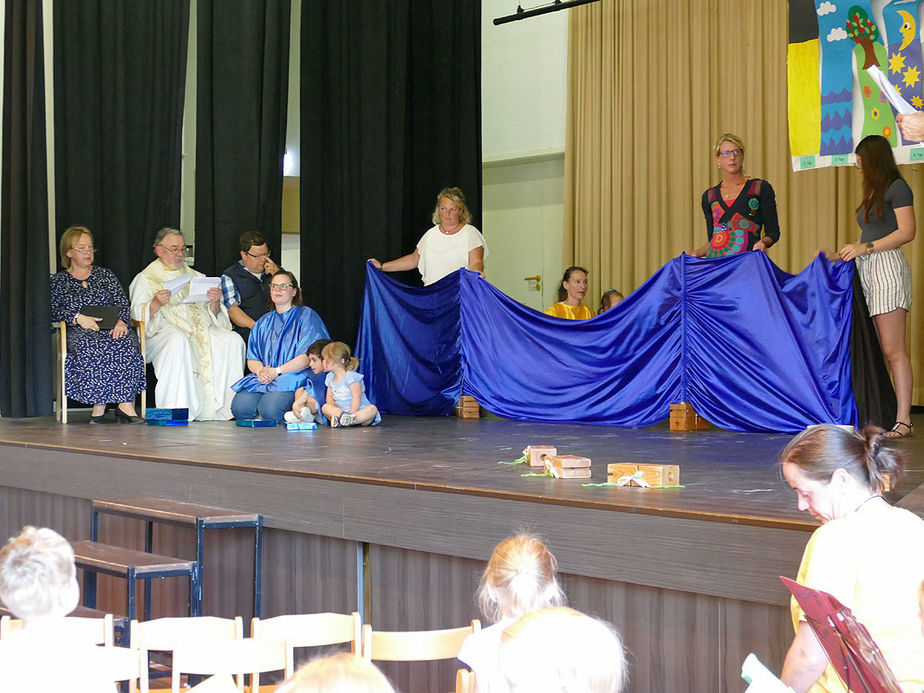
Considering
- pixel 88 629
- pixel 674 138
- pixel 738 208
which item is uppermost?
pixel 674 138

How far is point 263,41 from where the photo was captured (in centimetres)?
730

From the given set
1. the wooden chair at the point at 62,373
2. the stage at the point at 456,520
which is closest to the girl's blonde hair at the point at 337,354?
the stage at the point at 456,520

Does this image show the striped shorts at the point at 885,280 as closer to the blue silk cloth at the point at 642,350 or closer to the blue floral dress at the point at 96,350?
→ the blue silk cloth at the point at 642,350

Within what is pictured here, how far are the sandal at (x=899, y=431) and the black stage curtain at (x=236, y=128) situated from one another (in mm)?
4187

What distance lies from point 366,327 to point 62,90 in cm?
244

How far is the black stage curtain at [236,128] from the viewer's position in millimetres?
7082

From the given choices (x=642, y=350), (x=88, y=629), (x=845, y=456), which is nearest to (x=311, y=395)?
(x=642, y=350)

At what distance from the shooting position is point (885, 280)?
452 centimetres

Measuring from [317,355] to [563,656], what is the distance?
14.7ft

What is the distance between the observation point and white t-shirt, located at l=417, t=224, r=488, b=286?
21.4 ft

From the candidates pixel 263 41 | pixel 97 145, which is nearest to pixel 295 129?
pixel 263 41

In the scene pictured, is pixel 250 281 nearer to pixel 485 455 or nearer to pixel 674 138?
pixel 485 455

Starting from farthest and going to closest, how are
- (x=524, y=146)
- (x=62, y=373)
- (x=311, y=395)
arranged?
(x=524, y=146) → (x=62, y=373) → (x=311, y=395)

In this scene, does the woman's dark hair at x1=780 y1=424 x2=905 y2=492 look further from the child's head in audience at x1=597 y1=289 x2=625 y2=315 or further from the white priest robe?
the child's head in audience at x1=597 y1=289 x2=625 y2=315
